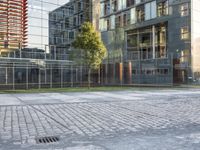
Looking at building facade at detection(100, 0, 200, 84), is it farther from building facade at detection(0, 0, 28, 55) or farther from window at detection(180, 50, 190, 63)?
building facade at detection(0, 0, 28, 55)

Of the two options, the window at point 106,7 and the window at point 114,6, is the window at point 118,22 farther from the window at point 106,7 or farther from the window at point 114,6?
the window at point 106,7

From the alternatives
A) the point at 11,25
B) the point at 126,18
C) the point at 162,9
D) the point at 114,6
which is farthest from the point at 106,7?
the point at 11,25

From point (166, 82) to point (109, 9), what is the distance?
19.6m

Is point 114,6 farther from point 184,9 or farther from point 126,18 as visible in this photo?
point 184,9

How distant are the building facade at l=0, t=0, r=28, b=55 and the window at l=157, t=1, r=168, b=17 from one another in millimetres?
18888

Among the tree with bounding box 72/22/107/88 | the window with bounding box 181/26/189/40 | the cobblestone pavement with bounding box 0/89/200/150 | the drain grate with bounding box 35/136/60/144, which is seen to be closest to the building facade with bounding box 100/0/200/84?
the window with bounding box 181/26/189/40

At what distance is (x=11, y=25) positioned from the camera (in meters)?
35.2

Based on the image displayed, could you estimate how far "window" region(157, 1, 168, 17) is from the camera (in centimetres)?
4266

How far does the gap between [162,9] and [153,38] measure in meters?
4.43

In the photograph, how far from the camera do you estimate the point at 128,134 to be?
307 inches

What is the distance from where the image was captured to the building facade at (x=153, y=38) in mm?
39281

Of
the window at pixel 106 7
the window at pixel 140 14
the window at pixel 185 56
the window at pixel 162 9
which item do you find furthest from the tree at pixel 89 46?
the window at pixel 106 7

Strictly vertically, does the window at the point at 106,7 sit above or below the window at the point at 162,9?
above

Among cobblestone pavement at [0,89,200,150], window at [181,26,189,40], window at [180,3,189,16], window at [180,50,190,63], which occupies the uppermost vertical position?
window at [180,3,189,16]
